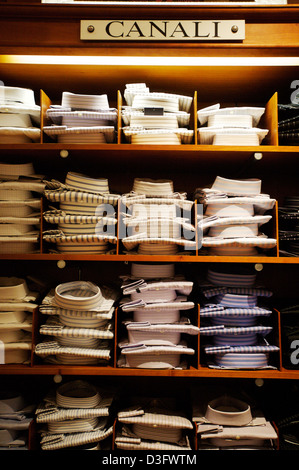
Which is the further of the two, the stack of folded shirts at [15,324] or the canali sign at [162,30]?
the stack of folded shirts at [15,324]

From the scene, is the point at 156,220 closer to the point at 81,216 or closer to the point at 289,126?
the point at 81,216

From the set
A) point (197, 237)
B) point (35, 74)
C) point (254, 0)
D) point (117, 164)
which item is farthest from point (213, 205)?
point (35, 74)

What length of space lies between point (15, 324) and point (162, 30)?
1392 millimetres

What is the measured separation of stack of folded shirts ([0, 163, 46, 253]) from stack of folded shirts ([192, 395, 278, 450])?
1072 mm

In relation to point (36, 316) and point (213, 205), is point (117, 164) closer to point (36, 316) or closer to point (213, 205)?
point (213, 205)

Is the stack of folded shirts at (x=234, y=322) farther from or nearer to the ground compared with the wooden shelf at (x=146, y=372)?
farther from the ground

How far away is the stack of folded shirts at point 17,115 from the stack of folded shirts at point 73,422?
117 cm

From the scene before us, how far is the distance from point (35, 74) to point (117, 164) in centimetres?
56

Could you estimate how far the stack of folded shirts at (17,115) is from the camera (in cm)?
150

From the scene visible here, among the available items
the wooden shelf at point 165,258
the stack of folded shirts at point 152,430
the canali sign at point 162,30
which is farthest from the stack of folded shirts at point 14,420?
the canali sign at point 162,30

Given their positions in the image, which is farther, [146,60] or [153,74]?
[153,74]

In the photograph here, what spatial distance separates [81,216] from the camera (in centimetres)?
150

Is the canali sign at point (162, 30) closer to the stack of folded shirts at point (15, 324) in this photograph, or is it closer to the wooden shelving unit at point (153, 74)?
the wooden shelving unit at point (153, 74)

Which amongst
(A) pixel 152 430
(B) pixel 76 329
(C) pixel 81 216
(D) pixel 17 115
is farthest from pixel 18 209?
(A) pixel 152 430
